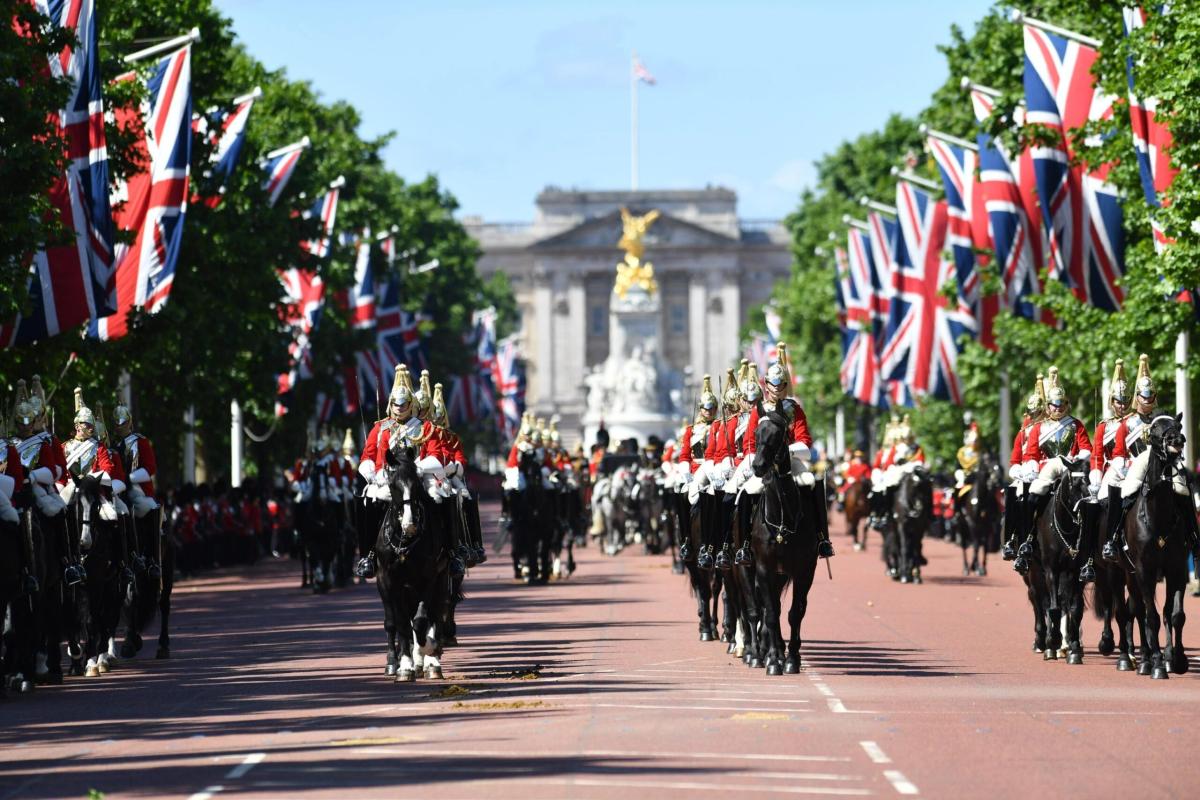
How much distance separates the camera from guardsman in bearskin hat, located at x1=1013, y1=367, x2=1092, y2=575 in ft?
74.5

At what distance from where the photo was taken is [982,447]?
4341 cm

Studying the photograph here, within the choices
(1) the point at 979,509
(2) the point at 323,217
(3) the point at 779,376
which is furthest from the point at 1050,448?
(2) the point at 323,217

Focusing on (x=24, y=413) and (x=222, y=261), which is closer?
(x=24, y=413)

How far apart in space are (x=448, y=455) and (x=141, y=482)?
3.82 m

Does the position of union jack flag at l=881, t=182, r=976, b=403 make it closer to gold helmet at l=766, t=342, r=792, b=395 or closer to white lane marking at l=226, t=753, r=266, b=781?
gold helmet at l=766, t=342, r=792, b=395

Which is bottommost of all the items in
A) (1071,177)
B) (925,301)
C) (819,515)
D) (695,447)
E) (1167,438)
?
(819,515)

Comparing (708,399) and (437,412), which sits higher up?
(708,399)

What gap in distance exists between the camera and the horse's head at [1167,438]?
2033cm

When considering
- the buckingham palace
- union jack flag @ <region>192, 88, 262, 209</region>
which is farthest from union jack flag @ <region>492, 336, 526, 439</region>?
union jack flag @ <region>192, 88, 262, 209</region>

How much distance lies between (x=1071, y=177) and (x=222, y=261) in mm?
16979

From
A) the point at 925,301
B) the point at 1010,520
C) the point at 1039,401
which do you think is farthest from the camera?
the point at 925,301

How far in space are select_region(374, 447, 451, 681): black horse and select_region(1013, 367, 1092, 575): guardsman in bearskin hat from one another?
18.5 feet

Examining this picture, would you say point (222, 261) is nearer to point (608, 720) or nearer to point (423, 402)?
point (423, 402)

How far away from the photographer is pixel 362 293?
2509 inches
